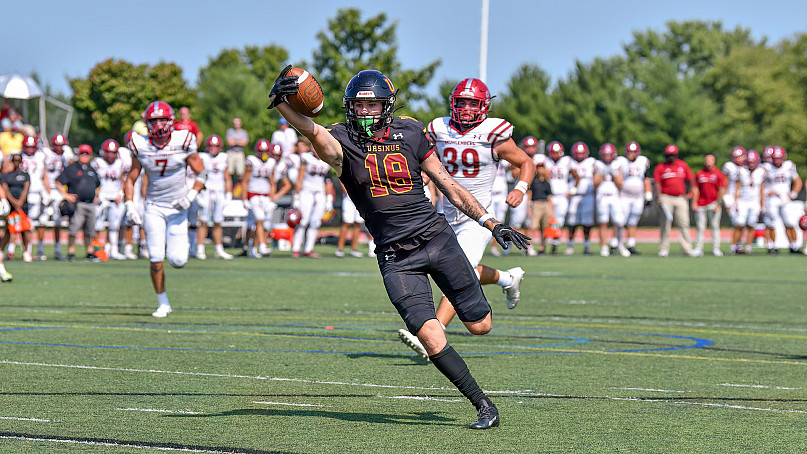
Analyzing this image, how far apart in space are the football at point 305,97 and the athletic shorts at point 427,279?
918 mm

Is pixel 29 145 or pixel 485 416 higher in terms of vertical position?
pixel 29 145

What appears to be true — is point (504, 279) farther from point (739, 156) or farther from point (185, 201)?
point (739, 156)

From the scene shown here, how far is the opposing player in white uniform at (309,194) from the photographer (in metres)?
21.6

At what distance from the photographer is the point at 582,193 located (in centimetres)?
2405

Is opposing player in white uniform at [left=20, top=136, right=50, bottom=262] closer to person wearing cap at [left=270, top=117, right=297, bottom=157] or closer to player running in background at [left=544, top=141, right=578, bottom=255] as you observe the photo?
person wearing cap at [left=270, top=117, right=297, bottom=157]

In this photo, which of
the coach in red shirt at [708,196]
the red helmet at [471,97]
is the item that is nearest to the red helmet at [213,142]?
the coach in red shirt at [708,196]

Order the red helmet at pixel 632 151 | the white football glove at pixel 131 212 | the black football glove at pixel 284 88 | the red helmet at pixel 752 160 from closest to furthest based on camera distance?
the black football glove at pixel 284 88
the white football glove at pixel 131 212
the red helmet at pixel 632 151
the red helmet at pixel 752 160

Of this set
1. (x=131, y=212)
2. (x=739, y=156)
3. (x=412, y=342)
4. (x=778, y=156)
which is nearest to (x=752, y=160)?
(x=739, y=156)

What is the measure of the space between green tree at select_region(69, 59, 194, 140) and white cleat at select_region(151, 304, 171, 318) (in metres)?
45.4

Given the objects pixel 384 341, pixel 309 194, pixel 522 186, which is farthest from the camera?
pixel 309 194

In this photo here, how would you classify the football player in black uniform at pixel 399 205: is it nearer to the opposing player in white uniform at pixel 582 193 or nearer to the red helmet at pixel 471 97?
the red helmet at pixel 471 97

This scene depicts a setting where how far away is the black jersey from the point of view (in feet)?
20.2

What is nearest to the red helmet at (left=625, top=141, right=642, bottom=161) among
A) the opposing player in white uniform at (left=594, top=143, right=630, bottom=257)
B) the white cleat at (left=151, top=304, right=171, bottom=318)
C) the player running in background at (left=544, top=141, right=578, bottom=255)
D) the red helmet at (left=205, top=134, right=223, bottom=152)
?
the opposing player in white uniform at (left=594, top=143, right=630, bottom=257)

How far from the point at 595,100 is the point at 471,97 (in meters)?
58.1
